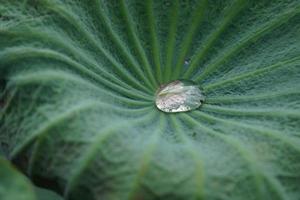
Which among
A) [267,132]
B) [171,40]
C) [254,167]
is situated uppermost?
[171,40]

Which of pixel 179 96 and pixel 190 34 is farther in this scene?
pixel 190 34


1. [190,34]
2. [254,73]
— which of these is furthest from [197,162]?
[190,34]

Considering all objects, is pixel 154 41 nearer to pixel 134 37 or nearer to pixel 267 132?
pixel 134 37

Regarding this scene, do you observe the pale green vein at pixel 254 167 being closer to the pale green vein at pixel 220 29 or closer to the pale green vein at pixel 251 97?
the pale green vein at pixel 251 97

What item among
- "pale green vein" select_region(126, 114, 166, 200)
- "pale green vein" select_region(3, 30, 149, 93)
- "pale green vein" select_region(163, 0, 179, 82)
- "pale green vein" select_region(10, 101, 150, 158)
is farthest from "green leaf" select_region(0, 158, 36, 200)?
"pale green vein" select_region(163, 0, 179, 82)

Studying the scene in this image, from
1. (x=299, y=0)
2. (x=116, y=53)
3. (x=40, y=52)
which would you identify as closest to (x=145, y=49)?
(x=116, y=53)

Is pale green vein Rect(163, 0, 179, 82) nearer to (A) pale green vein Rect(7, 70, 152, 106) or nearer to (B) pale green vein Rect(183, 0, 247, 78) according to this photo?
(B) pale green vein Rect(183, 0, 247, 78)

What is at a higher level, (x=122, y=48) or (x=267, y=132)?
(x=122, y=48)
